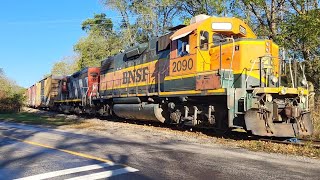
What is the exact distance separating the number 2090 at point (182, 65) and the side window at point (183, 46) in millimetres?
307

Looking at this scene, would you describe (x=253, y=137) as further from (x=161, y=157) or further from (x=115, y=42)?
(x=115, y=42)

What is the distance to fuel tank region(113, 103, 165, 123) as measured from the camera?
13.6 metres

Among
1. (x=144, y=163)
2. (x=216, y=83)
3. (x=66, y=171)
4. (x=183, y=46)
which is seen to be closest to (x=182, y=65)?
(x=183, y=46)

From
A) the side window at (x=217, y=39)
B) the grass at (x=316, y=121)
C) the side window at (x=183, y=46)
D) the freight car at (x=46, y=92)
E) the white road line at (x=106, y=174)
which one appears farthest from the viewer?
the freight car at (x=46, y=92)

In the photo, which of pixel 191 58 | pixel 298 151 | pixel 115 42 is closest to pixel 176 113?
pixel 191 58

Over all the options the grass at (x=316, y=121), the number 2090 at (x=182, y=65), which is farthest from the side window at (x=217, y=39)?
the grass at (x=316, y=121)

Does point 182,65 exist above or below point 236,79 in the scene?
above

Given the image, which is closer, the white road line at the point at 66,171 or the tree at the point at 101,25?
the white road line at the point at 66,171

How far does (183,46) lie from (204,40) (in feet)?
2.82

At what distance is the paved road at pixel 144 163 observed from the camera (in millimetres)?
5328

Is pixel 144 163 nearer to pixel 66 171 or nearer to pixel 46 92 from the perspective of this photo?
pixel 66 171

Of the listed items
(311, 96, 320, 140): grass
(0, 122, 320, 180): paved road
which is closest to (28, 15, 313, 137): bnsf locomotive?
(311, 96, 320, 140): grass

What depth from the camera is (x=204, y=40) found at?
37.1 ft

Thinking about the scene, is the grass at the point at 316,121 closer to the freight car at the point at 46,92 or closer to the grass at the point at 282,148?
the grass at the point at 282,148
